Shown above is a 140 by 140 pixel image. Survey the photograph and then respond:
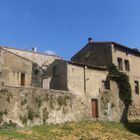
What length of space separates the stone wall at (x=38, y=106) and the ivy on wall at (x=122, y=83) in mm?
6244

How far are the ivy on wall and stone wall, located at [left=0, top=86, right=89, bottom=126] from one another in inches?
246

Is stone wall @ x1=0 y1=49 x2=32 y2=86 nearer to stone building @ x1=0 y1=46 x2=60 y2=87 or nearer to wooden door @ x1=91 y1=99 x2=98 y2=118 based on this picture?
stone building @ x1=0 y1=46 x2=60 y2=87

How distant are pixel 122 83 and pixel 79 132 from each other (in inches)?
487

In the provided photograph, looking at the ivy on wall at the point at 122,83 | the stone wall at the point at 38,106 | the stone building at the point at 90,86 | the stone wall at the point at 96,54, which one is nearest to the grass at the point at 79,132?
the stone wall at the point at 38,106

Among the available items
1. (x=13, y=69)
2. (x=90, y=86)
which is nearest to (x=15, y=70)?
(x=13, y=69)

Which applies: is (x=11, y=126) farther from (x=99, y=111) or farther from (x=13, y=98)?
(x=99, y=111)

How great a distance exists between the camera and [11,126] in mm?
28344

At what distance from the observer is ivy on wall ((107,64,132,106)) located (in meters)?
39.9

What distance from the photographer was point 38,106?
1238 inches

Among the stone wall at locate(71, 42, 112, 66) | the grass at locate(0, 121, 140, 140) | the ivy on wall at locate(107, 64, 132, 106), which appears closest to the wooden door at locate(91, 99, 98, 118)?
the grass at locate(0, 121, 140, 140)

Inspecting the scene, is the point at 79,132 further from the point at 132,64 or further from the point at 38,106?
the point at 132,64

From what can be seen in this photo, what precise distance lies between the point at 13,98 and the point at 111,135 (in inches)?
393

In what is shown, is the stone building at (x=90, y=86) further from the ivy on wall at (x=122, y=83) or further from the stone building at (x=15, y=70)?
the stone building at (x=15, y=70)

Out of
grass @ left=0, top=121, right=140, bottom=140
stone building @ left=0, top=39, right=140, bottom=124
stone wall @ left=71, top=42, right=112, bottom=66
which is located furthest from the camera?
stone wall @ left=71, top=42, right=112, bottom=66
